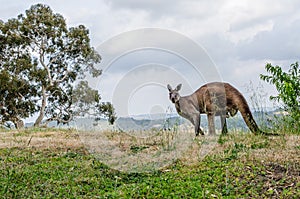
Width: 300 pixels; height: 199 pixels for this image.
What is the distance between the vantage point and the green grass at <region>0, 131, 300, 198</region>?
5207 mm

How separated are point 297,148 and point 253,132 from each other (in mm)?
1934

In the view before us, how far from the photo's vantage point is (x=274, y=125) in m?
8.33

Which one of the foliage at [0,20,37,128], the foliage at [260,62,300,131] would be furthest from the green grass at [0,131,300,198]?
the foliage at [0,20,37,128]

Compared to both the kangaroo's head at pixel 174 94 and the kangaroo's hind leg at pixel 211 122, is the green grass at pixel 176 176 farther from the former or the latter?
the kangaroo's head at pixel 174 94

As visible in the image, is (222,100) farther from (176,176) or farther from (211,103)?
(176,176)

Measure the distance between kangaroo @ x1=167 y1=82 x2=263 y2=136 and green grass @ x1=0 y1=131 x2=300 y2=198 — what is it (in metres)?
1.54

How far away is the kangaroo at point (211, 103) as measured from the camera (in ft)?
29.6

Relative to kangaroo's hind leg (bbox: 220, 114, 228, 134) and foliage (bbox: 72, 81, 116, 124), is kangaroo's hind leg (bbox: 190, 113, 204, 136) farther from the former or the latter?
foliage (bbox: 72, 81, 116, 124)

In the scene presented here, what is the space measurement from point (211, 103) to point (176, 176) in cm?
356

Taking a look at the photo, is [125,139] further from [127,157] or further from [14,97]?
[14,97]

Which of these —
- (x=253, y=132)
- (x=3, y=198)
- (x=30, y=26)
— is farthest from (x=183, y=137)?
(x=30, y=26)

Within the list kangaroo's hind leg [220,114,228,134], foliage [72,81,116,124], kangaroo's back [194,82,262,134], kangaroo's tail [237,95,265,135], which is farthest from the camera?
foliage [72,81,116,124]

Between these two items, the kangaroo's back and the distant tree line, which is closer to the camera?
the kangaroo's back

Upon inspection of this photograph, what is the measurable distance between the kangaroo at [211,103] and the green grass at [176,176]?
1545 millimetres
